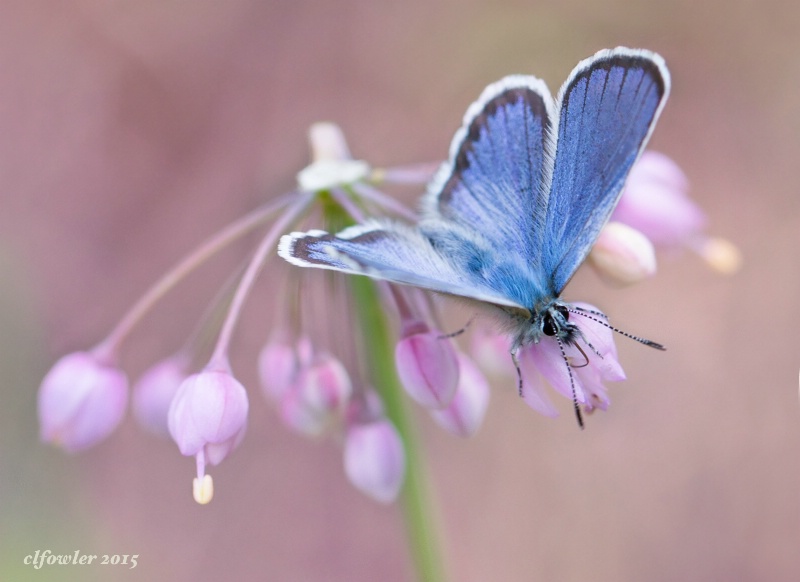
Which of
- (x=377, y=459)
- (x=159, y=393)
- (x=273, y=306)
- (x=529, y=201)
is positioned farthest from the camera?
(x=273, y=306)

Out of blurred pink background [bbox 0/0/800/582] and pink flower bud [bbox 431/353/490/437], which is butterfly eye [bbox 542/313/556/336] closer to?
pink flower bud [bbox 431/353/490/437]

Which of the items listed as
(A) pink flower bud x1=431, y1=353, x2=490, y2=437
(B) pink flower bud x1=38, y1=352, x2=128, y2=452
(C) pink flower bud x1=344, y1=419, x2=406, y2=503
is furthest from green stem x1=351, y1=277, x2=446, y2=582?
(B) pink flower bud x1=38, y1=352, x2=128, y2=452

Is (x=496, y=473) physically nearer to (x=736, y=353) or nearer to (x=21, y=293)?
(x=736, y=353)

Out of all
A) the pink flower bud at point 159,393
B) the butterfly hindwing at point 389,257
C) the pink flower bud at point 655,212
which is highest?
the pink flower bud at point 655,212

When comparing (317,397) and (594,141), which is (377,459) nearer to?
(317,397)

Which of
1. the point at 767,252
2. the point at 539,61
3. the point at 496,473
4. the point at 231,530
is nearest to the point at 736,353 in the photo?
the point at 767,252

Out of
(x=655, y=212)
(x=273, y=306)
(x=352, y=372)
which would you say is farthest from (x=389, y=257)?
(x=273, y=306)

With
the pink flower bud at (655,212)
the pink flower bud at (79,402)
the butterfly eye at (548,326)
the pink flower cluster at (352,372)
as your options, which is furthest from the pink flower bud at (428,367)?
the pink flower bud at (79,402)

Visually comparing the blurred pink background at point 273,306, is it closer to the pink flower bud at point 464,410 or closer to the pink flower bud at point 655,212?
the pink flower bud at point 464,410
